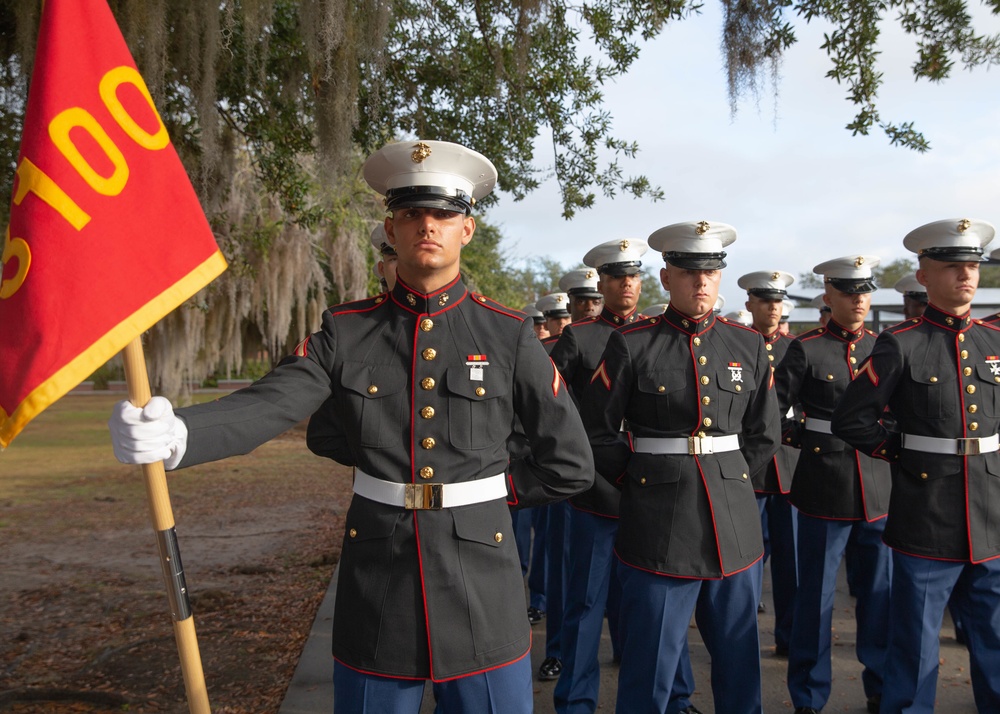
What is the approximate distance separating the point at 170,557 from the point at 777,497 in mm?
4127

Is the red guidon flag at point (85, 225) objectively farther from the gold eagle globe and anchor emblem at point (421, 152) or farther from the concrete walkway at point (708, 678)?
the concrete walkway at point (708, 678)

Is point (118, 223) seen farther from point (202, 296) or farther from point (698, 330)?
point (202, 296)

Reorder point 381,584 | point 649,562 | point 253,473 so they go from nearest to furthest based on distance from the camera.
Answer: point 381,584 → point 649,562 → point 253,473

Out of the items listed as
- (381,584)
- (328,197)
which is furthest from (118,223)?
(328,197)

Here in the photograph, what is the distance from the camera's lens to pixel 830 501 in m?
4.40

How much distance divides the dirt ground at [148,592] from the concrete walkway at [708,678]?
0.14m

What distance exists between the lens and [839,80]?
15.7 ft

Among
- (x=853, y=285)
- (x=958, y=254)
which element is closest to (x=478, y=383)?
(x=958, y=254)

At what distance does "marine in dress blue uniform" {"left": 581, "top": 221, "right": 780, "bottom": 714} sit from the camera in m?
3.36

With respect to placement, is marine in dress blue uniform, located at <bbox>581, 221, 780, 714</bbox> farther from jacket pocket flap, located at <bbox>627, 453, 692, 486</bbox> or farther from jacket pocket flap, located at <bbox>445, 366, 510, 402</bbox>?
jacket pocket flap, located at <bbox>445, 366, 510, 402</bbox>

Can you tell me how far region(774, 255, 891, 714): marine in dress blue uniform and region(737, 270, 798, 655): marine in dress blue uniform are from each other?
286mm

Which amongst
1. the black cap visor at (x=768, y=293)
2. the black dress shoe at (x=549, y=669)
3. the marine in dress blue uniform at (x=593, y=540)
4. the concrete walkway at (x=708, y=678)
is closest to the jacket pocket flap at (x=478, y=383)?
the marine in dress blue uniform at (x=593, y=540)

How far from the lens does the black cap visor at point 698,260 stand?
359 cm

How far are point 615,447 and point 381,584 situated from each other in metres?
1.52
